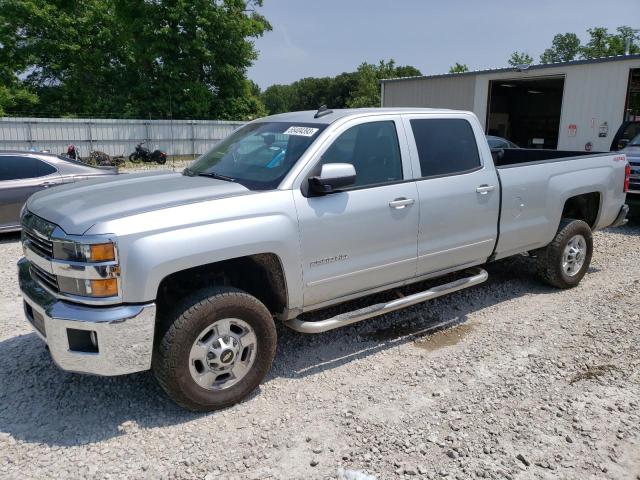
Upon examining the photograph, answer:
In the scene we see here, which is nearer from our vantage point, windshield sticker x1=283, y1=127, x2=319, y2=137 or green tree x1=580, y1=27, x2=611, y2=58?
windshield sticker x1=283, y1=127, x2=319, y2=137

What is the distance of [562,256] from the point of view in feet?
19.5

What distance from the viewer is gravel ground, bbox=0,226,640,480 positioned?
10.1 feet

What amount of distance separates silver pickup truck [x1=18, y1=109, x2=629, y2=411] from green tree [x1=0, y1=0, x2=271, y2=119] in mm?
33527

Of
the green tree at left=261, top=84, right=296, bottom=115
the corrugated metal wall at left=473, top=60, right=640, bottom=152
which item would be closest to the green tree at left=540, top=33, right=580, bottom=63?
the green tree at left=261, top=84, right=296, bottom=115

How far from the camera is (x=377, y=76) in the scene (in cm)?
8362

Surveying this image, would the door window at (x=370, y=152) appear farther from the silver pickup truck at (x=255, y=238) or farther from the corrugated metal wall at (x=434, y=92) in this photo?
the corrugated metal wall at (x=434, y=92)

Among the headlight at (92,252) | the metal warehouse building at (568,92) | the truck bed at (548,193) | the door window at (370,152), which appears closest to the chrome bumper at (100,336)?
the headlight at (92,252)

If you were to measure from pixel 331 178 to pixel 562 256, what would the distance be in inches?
138

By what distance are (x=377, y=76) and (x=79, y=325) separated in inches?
3362

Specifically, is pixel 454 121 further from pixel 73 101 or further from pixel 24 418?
pixel 73 101

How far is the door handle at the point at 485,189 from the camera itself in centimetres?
489

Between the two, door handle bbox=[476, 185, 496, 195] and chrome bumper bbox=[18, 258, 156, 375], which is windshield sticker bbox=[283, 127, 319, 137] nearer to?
door handle bbox=[476, 185, 496, 195]

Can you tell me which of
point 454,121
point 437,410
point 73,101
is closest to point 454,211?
point 454,121

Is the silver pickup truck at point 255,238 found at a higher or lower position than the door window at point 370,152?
lower
